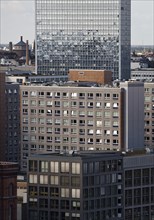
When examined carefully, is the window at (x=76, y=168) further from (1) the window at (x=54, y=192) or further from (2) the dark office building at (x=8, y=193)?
(2) the dark office building at (x=8, y=193)

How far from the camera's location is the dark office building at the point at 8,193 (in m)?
121

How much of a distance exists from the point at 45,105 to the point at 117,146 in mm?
10527

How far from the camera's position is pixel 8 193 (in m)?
122

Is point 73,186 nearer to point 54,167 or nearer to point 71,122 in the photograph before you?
point 54,167

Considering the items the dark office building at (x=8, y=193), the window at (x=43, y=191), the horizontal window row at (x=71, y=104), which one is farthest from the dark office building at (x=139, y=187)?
the horizontal window row at (x=71, y=104)

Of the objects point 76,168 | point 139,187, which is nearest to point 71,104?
point 139,187

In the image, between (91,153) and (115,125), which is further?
(115,125)

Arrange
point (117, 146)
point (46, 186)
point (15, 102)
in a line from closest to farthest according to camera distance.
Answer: point (46, 186)
point (117, 146)
point (15, 102)

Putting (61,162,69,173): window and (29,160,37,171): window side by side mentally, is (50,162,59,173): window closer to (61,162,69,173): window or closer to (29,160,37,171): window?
(61,162,69,173): window

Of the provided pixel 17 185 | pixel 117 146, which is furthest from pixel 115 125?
pixel 17 185

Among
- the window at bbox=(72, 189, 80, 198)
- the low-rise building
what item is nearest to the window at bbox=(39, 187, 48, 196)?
the window at bbox=(72, 189, 80, 198)

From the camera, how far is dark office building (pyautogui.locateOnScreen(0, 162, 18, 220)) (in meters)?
121

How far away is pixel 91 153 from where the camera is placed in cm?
12900

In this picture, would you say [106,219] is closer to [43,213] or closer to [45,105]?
[43,213]
